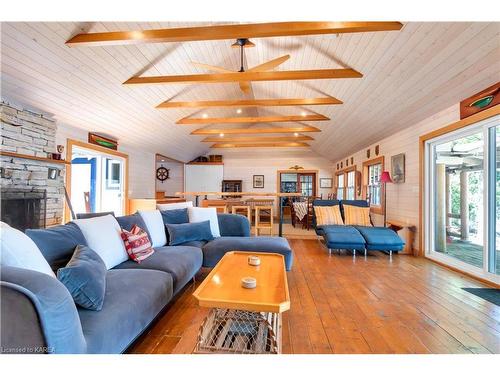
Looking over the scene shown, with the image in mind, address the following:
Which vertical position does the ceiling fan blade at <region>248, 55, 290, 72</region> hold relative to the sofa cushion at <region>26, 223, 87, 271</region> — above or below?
above

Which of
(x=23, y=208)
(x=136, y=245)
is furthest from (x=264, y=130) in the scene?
(x=23, y=208)

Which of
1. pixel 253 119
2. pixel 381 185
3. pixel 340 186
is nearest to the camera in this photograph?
pixel 381 185

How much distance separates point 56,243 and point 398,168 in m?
5.42

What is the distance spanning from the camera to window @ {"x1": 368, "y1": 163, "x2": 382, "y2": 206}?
5723 mm

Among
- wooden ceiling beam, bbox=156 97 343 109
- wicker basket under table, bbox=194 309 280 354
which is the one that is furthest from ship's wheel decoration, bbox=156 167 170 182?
wicker basket under table, bbox=194 309 280 354

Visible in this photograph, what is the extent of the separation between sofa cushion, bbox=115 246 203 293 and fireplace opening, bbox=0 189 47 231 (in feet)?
6.85

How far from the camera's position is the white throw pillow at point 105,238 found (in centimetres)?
194

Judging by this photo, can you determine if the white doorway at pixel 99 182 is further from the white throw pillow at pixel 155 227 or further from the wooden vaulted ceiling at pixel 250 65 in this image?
A: the white throw pillow at pixel 155 227

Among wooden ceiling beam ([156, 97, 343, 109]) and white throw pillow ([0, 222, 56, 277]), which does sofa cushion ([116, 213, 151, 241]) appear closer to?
white throw pillow ([0, 222, 56, 277])

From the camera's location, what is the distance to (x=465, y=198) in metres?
3.36

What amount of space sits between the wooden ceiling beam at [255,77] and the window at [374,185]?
3096 millimetres

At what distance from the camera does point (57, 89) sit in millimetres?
3170

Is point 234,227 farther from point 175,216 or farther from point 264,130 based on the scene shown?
point 264,130
